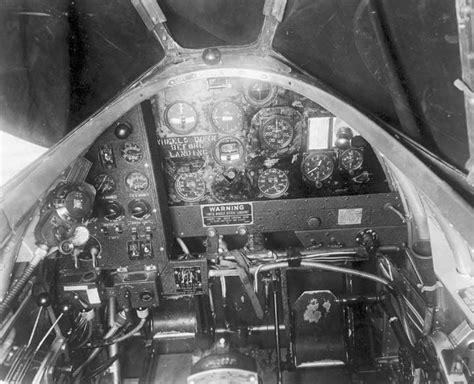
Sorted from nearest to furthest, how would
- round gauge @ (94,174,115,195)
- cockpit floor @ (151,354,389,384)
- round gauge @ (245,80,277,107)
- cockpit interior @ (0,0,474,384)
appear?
1. cockpit interior @ (0,0,474,384)
2. round gauge @ (245,80,277,107)
3. round gauge @ (94,174,115,195)
4. cockpit floor @ (151,354,389,384)

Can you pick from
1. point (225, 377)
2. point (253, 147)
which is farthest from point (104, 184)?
point (225, 377)

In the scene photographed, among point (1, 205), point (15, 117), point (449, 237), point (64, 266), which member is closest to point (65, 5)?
point (15, 117)

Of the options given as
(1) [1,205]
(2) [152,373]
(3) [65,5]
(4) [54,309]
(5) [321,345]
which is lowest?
(2) [152,373]

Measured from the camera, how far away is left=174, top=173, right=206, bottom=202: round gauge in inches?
114

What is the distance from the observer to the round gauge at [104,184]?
271 centimetres

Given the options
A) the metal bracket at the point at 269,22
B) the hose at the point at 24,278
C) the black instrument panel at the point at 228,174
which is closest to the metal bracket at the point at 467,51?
the metal bracket at the point at 269,22

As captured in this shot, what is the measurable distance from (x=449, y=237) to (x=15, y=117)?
7.09 feet

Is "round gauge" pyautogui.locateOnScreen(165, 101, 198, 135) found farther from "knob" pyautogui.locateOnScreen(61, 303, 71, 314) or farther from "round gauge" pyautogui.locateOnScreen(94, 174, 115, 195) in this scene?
"knob" pyautogui.locateOnScreen(61, 303, 71, 314)

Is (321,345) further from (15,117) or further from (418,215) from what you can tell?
(15,117)

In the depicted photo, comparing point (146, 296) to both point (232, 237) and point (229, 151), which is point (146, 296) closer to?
point (232, 237)

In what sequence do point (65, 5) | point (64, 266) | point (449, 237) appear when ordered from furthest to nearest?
1. point (64, 266)
2. point (65, 5)
3. point (449, 237)

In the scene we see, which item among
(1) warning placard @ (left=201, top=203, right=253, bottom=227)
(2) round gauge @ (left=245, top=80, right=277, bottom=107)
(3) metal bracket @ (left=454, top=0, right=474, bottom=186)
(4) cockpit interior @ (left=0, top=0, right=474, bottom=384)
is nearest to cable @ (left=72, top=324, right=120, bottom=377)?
(4) cockpit interior @ (left=0, top=0, right=474, bottom=384)

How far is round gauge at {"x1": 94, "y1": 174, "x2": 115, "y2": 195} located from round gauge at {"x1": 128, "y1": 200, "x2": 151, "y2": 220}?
150mm

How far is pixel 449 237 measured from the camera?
1947 millimetres
